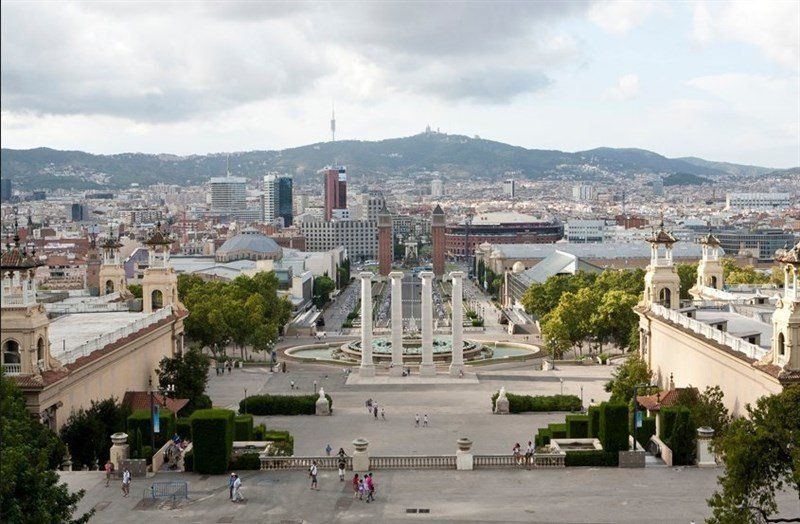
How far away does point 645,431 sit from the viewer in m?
45.5

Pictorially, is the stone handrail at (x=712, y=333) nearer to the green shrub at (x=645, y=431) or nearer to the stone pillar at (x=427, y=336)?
the green shrub at (x=645, y=431)

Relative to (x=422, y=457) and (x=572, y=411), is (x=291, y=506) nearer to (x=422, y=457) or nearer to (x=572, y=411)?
(x=422, y=457)

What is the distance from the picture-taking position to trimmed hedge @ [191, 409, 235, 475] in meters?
39.5

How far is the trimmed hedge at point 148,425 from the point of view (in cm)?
4200

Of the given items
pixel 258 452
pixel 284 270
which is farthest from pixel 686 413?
pixel 284 270

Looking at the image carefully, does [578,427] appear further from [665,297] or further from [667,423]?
[665,297]

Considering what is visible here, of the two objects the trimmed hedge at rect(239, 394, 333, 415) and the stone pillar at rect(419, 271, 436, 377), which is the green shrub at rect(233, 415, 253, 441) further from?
the stone pillar at rect(419, 271, 436, 377)

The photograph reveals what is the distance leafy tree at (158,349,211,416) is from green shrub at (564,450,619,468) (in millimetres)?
24289

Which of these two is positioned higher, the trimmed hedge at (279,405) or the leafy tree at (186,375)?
the leafy tree at (186,375)

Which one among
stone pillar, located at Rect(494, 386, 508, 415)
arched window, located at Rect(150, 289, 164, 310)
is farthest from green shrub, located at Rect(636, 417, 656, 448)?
arched window, located at Rect(150, 289, 164, 310)

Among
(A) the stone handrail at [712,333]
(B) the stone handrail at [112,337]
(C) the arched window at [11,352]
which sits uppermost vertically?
(C) the arched window at [11,352]

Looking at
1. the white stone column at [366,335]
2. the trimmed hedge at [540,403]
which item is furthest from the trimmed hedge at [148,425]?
the white stone column at [366,335]

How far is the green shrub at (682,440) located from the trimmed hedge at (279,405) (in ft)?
82.7

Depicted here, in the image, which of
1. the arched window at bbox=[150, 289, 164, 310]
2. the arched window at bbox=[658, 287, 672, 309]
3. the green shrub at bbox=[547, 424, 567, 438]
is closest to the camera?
the green shrub at bbox=[547, 424, 567, 438]
